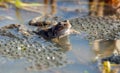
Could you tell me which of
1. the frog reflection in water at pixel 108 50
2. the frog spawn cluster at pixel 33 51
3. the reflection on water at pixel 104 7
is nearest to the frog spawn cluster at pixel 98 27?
the frog reflection in water at pixel 108 50

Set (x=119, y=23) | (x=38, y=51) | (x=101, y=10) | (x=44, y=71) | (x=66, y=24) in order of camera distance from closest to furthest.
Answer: (x=44, y=71), (x=38, y=51), (x=66, y=24), (x=119, y=23), (x=101, y=10)

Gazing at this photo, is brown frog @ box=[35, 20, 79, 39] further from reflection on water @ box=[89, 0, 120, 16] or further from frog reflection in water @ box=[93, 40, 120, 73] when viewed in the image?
reflection on water @ box=[89, 0, 120, 16]

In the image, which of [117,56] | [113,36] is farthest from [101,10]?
[117,56]

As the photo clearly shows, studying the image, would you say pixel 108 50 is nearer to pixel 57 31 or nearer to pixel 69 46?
pixel 69 46

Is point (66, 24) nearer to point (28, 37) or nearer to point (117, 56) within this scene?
point (28, 37)

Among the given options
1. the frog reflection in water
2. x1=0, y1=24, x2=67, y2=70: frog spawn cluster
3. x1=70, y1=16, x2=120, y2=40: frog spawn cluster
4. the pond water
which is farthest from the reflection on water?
x1=0, y1=24, x2=67, y2=70: frog spawn cluster

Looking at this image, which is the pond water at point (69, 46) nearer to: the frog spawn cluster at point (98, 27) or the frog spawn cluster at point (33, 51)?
the frog spawn cluster at point (33, 51)

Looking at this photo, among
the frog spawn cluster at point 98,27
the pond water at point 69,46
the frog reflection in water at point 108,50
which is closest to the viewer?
the pond water at point 69,46
